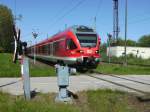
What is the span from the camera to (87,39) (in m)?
28.2

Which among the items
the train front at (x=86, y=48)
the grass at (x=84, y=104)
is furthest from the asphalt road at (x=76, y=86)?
the train front at (x=86, y=48)

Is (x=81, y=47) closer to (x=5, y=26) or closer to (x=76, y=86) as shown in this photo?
(x=76, y=86)

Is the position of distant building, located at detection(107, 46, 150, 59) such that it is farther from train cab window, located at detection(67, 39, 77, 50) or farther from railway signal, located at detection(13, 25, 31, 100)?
railway signal, located at detection(13, 25, 31, 100)

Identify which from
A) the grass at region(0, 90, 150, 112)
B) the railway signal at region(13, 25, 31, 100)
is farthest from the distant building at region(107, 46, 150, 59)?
the railway signal at region(13, 25, 31, 100)

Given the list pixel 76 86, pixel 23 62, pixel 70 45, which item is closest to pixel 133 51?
pixel 70 45

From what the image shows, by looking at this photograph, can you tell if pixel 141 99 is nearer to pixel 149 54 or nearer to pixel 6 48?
pixel 149 54

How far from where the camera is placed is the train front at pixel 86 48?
90.2 ft

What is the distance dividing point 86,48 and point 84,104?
16.1 m

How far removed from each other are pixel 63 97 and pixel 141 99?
2.39m

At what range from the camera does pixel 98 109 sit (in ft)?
36.2

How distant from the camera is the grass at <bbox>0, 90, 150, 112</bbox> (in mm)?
10422

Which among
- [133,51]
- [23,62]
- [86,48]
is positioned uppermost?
[86,48]

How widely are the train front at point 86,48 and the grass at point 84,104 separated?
1437cm

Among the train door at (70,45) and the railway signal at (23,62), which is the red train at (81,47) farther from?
the railway signal at (23,62)
